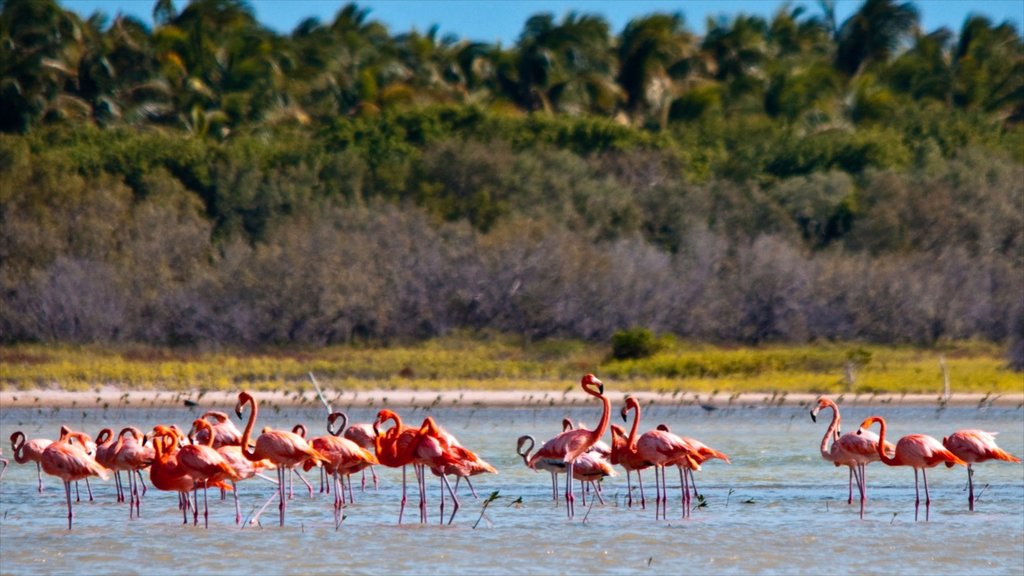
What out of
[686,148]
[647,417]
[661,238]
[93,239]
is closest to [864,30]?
[686,148]

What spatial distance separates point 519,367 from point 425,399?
569 cm

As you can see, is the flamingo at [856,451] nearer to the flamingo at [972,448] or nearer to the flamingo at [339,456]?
the flamingo at [972,448]

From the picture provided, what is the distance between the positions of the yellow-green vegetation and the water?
11.6m

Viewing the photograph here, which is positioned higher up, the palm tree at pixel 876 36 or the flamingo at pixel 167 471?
the palm tree at pixel 876 36

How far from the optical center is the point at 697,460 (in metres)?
13.9

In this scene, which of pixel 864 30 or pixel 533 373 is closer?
pixel 533 373

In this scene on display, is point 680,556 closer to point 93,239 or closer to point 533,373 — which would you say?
point 533,373

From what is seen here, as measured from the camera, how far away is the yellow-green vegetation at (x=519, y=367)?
97.7ft

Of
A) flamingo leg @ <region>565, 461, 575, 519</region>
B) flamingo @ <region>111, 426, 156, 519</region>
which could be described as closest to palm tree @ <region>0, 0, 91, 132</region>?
flamingo @ <region>111, 426, 156, 519</region>

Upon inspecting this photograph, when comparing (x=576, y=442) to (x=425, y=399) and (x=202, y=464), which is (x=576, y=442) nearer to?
(x=202, y=464)

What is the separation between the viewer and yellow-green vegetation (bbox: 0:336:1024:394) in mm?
29766

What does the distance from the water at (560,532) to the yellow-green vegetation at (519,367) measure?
1156 centimetres

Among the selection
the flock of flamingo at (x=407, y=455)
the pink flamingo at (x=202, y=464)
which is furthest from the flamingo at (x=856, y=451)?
the pink flamingo at (x=202, y=464)

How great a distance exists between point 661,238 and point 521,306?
7319mm
